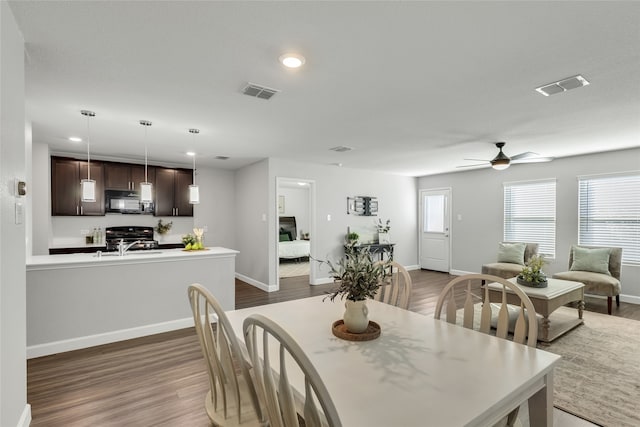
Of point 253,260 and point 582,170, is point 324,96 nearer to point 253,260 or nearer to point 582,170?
point 253,260

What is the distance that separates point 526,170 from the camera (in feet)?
20.0

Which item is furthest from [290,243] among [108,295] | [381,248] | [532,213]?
[532,213]

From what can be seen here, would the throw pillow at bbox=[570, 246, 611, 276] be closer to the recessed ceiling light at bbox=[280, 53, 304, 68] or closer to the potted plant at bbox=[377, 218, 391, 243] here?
the potted plant at bbox=[377, 218, 391, 243]

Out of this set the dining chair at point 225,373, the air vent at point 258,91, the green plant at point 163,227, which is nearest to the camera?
the dining chair at point 225,373

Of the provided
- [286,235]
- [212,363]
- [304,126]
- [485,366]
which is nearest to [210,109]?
[304,126]

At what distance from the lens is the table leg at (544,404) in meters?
1.30

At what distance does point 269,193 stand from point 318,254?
1.63 metres

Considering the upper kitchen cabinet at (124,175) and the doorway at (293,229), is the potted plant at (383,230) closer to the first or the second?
the doorway at (293,229)


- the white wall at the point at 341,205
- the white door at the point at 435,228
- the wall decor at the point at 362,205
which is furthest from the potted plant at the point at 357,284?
the white door at the point at 435,228

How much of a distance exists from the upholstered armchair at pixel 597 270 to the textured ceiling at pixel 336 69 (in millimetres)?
1720

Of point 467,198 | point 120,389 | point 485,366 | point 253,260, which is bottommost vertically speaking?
point 120,389

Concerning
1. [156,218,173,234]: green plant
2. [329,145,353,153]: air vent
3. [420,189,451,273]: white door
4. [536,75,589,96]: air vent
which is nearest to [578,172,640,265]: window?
[420,189,451,273]: white door

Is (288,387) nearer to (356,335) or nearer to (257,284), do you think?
(356,335)

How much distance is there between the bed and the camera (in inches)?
340
